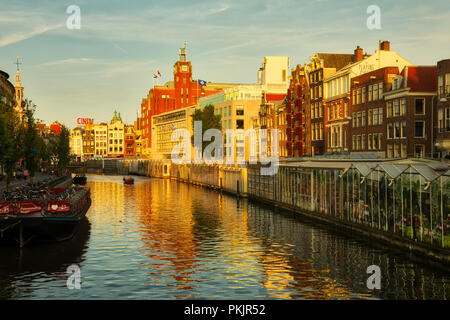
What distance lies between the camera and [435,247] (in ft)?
95.5

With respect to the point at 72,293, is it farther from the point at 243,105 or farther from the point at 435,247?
the point at 243,105

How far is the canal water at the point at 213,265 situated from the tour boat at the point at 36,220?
94 cm

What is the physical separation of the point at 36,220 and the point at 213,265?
12801 millimetres

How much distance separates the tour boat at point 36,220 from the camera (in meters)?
34.6

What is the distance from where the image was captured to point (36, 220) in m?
35.1

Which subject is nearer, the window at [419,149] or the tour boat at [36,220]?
the tour boat at [36,220]

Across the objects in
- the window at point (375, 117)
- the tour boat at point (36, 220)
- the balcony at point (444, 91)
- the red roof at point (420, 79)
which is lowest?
the tour boat at point (36, 220)

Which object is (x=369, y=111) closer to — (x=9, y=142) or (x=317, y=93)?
(x=317, y=93)

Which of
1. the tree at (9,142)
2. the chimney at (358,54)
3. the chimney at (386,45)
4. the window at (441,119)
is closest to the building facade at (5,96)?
the tree at (9,142)

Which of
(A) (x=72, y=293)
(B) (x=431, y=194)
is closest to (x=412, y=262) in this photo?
(B) (x=431, y=194)

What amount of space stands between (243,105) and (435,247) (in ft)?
414

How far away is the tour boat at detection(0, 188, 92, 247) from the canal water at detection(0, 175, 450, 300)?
94 centimetres

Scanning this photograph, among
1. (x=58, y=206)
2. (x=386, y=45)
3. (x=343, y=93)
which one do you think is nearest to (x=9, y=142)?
(x=58, y=206)

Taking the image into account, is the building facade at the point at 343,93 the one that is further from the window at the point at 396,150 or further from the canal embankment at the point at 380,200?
the canal embankment at the point at 380,200
